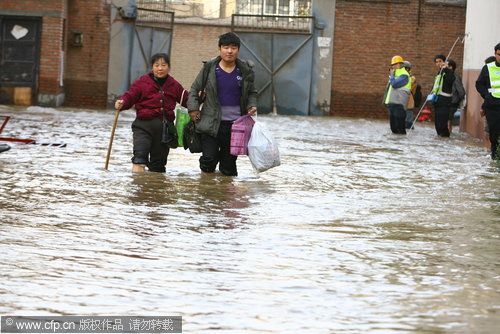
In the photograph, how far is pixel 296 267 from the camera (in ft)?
21.3

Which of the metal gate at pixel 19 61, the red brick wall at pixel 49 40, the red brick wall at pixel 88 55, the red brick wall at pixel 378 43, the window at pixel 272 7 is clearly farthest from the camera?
the window at pixel 272 7

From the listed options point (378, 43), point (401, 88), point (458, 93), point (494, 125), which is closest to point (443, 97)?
point (458, 93)

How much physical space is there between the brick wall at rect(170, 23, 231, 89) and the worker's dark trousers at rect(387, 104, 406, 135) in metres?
16.8

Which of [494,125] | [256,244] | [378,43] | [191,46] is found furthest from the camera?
[191,46]

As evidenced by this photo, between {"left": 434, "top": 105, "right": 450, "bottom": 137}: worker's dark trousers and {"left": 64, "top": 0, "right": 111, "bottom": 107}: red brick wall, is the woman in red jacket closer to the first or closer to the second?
{"left": 434, "top": 105, "right": 450, "bottom": 137}: worker's dark trousers

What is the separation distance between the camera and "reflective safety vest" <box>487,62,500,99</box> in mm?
14656

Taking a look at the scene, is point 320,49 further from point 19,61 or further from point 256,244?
point 256,244

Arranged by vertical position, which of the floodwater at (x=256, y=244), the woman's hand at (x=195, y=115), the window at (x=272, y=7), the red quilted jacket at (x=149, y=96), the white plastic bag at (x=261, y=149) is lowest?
the floodwater at (x=256, y=244)

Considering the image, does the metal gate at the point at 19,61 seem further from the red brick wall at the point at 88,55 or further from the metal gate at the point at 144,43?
the metal gate at the point at 144,43

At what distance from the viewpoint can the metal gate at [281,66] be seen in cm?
2958

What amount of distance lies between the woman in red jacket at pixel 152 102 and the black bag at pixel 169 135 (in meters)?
0.05

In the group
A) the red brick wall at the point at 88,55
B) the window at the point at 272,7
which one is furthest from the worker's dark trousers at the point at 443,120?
the window at the point at 272,7

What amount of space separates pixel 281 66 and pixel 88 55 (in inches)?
202

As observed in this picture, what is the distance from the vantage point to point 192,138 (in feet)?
37.1
